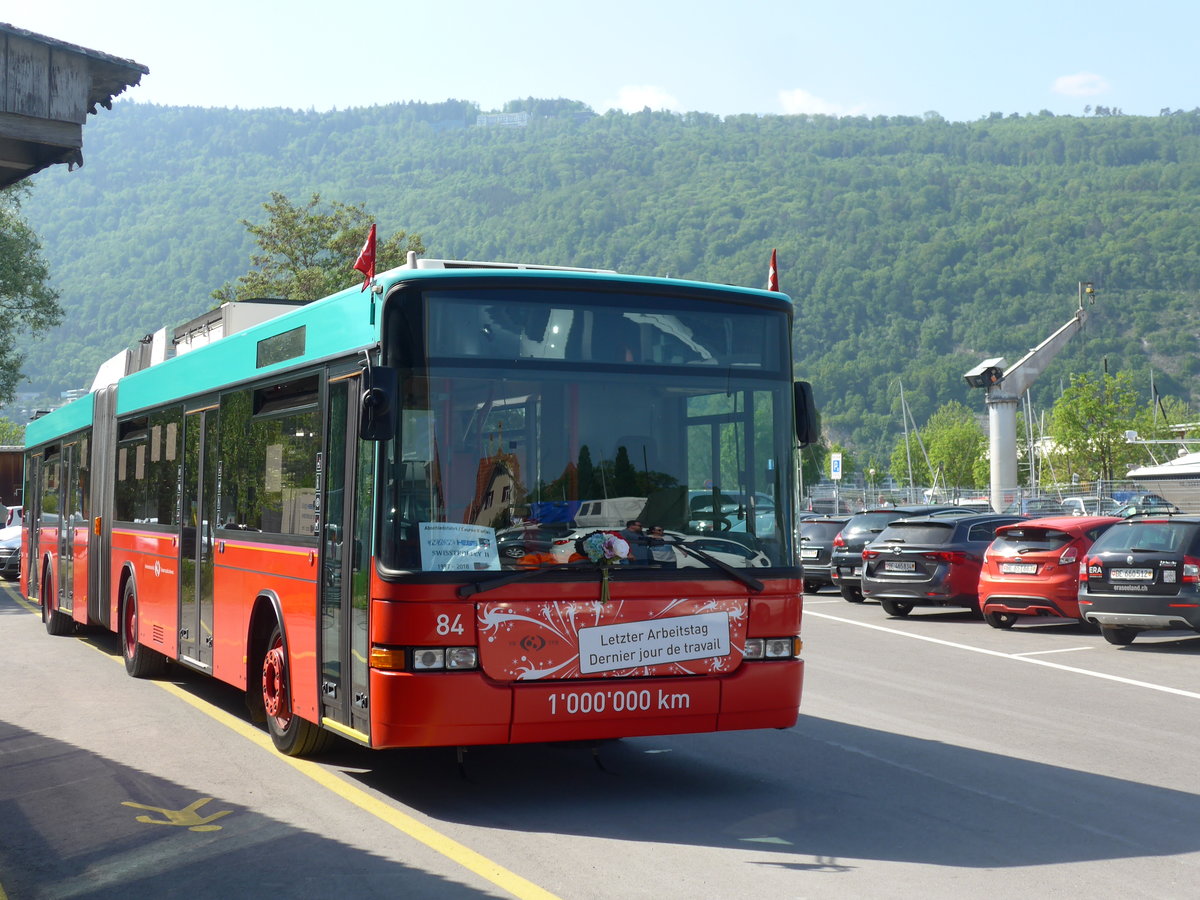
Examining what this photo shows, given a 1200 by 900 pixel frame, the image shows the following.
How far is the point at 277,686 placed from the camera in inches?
368

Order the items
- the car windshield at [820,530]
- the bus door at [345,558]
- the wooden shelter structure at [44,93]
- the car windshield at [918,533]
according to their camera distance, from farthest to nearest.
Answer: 1. the car windshield at [820,530]
2. the car windshield at [918,533]
3. the wooden shelter structure at [44,93]
4. the bus door at [345,558]

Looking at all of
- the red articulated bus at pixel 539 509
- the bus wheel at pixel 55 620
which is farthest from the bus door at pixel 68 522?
the red articulated bus at pixel 539 509

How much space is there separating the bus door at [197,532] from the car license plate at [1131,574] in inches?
402

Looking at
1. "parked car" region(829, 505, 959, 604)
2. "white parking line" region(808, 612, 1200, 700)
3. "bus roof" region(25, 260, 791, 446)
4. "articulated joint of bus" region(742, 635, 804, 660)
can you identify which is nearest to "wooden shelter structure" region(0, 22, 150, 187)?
"bus roof" region(25, 260, 791, 446)

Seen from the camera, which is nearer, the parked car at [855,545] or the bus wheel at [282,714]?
the bus wheel at [282,714]

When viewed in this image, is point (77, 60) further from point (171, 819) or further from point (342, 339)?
point (171, 819)

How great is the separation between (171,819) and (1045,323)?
578 ft

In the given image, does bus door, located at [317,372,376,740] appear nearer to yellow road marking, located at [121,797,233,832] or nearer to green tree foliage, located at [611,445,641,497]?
yellow road marking, located at [121,797,233,832]

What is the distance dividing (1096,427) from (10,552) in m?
49.2

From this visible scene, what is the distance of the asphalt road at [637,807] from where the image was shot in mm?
6270

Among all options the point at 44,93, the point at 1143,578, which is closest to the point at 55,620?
the point at 44,93

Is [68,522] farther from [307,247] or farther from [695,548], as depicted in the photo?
[307,247]

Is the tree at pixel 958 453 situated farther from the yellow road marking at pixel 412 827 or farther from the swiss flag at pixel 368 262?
the swiss flag at pixel 368 262

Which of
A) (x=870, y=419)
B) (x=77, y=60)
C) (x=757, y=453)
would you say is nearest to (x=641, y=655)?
(x=757, y=453)
